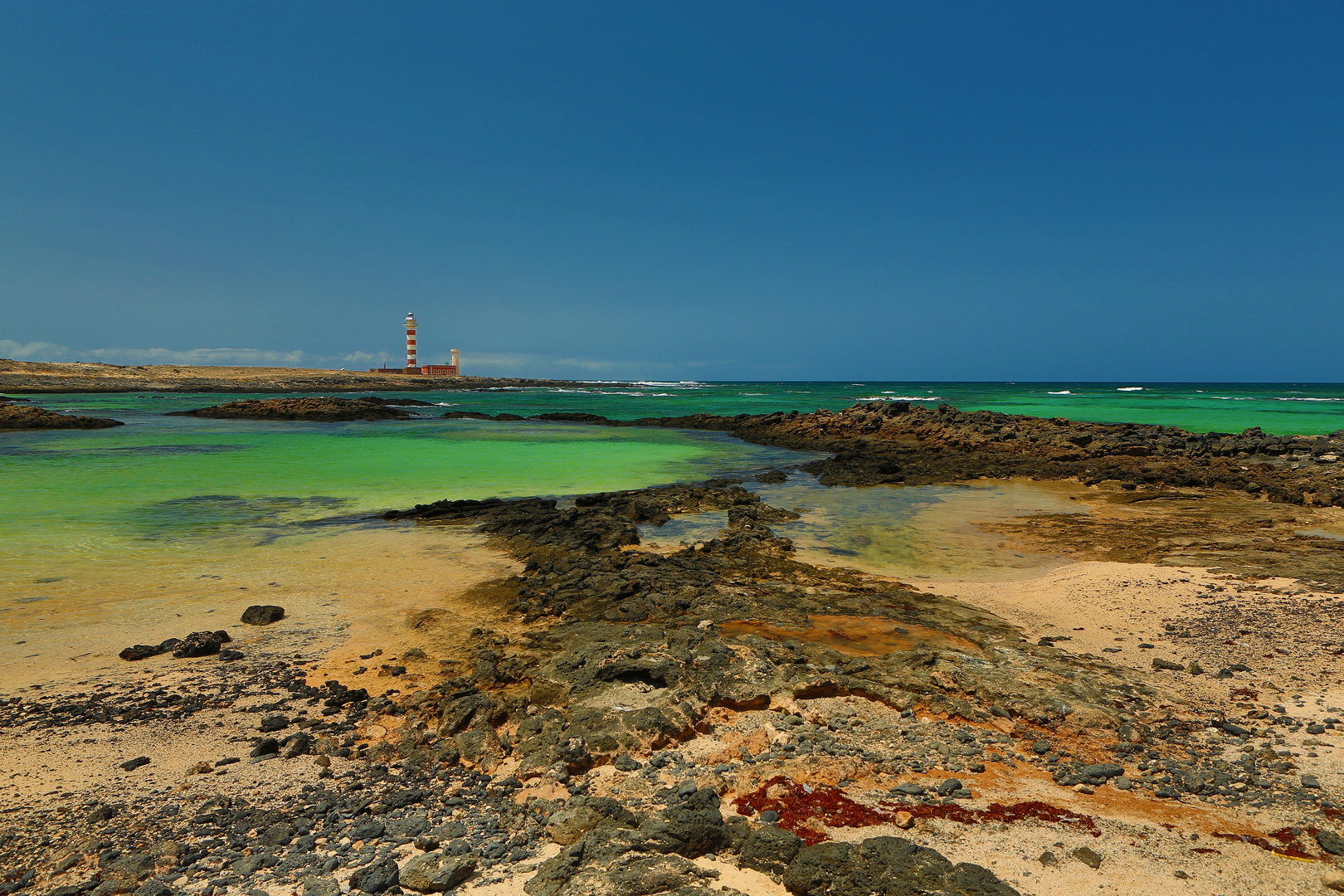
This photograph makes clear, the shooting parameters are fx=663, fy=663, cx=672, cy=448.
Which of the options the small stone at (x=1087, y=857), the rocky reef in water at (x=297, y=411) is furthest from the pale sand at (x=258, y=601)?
the rocky reef in water at (x=297, y=411)

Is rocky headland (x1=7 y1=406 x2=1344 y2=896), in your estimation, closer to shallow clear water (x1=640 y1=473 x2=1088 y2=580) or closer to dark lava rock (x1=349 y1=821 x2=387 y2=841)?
dark lava rock (x1=349 y1=821 x2=387 y2=841)

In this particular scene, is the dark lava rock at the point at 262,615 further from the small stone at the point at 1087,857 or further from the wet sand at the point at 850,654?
the small stone at the point at 1087,857

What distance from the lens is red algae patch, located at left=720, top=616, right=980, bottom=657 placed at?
542 cm

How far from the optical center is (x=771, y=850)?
296 cm

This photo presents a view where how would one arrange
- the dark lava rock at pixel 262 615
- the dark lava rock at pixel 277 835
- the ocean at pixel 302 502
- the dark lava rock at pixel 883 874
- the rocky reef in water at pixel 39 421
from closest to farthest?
the dark lava rock at pixel 883 874, the dark lava rock at pixel 277 835, the dark lava rock at pixel 262 615, the ocean at pixel 302 502, the rocky reef in water at pixel 39 421

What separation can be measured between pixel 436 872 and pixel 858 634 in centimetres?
396

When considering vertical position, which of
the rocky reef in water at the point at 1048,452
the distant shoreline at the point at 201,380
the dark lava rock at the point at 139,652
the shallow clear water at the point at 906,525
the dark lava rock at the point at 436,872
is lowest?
the dark lava rock at the point at 139,652

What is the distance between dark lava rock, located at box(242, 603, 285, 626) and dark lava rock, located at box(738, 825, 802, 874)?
5.40m

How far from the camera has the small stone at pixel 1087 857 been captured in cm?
289

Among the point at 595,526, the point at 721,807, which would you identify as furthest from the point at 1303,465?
the point at 721,807

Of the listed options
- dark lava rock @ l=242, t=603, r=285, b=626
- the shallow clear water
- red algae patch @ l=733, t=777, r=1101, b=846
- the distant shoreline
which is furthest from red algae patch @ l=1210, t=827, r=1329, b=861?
the distant shoreline

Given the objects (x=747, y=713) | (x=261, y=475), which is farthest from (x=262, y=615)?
(x=261, y=475)

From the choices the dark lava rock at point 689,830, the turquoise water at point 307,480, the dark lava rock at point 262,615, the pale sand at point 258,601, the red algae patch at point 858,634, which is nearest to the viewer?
the dark lava rock at point 689,830

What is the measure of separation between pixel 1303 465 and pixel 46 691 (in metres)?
23.1
